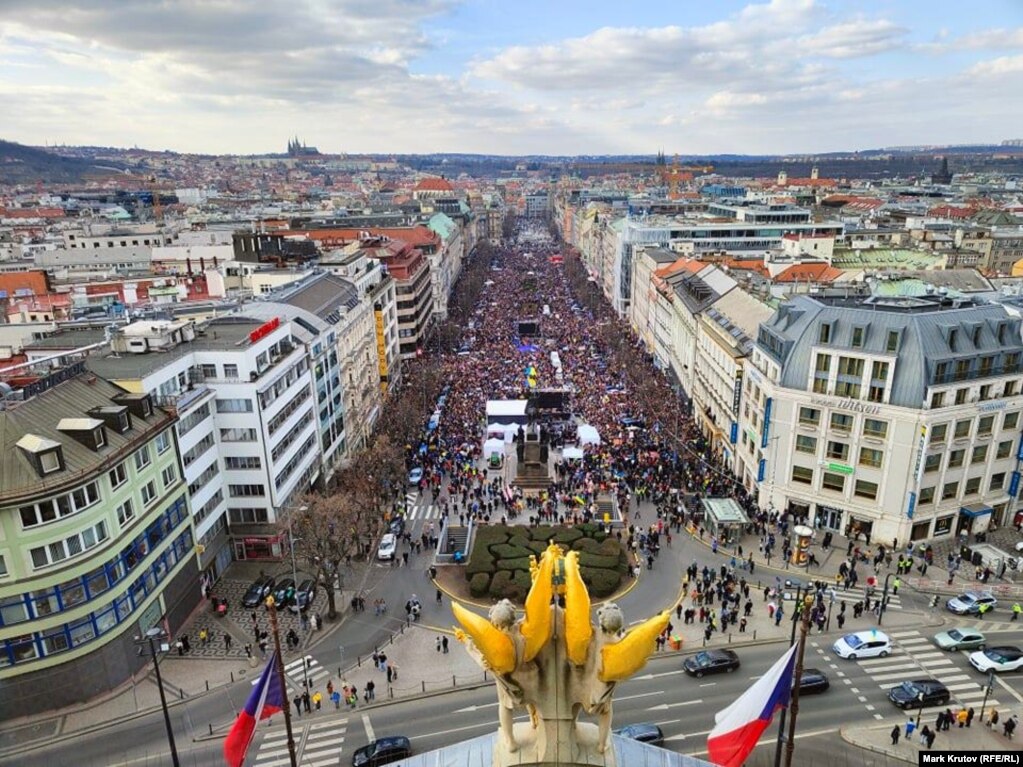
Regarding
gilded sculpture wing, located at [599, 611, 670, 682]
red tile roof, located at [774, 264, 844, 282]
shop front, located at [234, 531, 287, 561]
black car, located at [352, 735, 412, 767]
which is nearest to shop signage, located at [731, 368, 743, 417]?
red tile roof, located at [774, 264, 844, 282]

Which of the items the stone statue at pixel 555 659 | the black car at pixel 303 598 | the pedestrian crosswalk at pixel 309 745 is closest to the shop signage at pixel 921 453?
the pedestrian crosswalk at pixel 309 745

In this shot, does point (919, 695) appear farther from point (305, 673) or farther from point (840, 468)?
point (305, 673)

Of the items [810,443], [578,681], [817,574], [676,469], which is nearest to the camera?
[578,681]

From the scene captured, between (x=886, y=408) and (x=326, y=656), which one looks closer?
(x=326, y=656)

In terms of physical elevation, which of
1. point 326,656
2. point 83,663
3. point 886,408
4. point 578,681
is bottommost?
point 326,656

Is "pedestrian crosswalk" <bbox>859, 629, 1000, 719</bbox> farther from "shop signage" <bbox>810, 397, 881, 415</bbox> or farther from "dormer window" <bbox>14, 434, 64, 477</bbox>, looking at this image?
"dormer window" <bbox>14, 434, 64, 477</bbox>

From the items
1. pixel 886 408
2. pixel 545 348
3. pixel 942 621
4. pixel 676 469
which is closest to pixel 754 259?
pixel 545 348

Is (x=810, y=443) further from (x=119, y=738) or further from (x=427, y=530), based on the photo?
(x=119, y=738)
